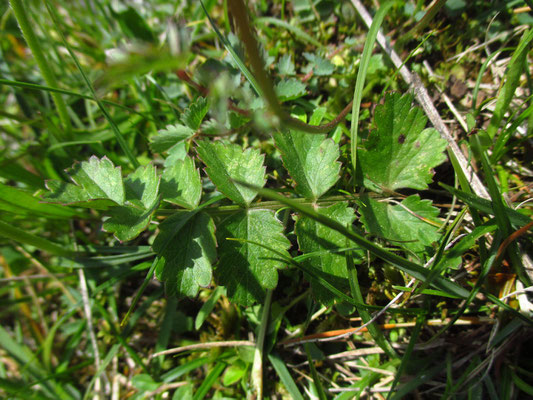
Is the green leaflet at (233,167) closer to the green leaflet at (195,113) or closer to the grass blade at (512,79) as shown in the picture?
the green leaflet at (195,113)

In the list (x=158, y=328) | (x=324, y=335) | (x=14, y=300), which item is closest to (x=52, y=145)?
(x=14, y=300)

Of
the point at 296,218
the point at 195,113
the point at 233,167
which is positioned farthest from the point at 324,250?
the point at 195,113

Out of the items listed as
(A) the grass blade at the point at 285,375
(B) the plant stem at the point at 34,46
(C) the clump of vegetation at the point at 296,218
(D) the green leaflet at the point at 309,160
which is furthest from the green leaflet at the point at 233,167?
(B) the plant stem at the point at 34,46

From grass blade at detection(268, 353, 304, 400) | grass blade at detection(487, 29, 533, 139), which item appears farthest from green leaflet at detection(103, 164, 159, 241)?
grass blade at detection(487, 29, 533, 139)

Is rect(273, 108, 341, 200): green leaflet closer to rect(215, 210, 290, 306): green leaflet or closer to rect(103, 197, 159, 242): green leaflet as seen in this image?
rect(215, 210, 290, 306): green leaflet

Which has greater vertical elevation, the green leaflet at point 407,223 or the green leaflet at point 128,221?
the green leaflet at point 128,221

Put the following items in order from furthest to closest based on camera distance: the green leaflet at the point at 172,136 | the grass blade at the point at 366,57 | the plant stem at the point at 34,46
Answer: the green leaflet at the point at 172,136, the plant stem at the point at 34,46, the grass blade at the point at 366,57

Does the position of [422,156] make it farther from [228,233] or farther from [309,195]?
[228,233]
